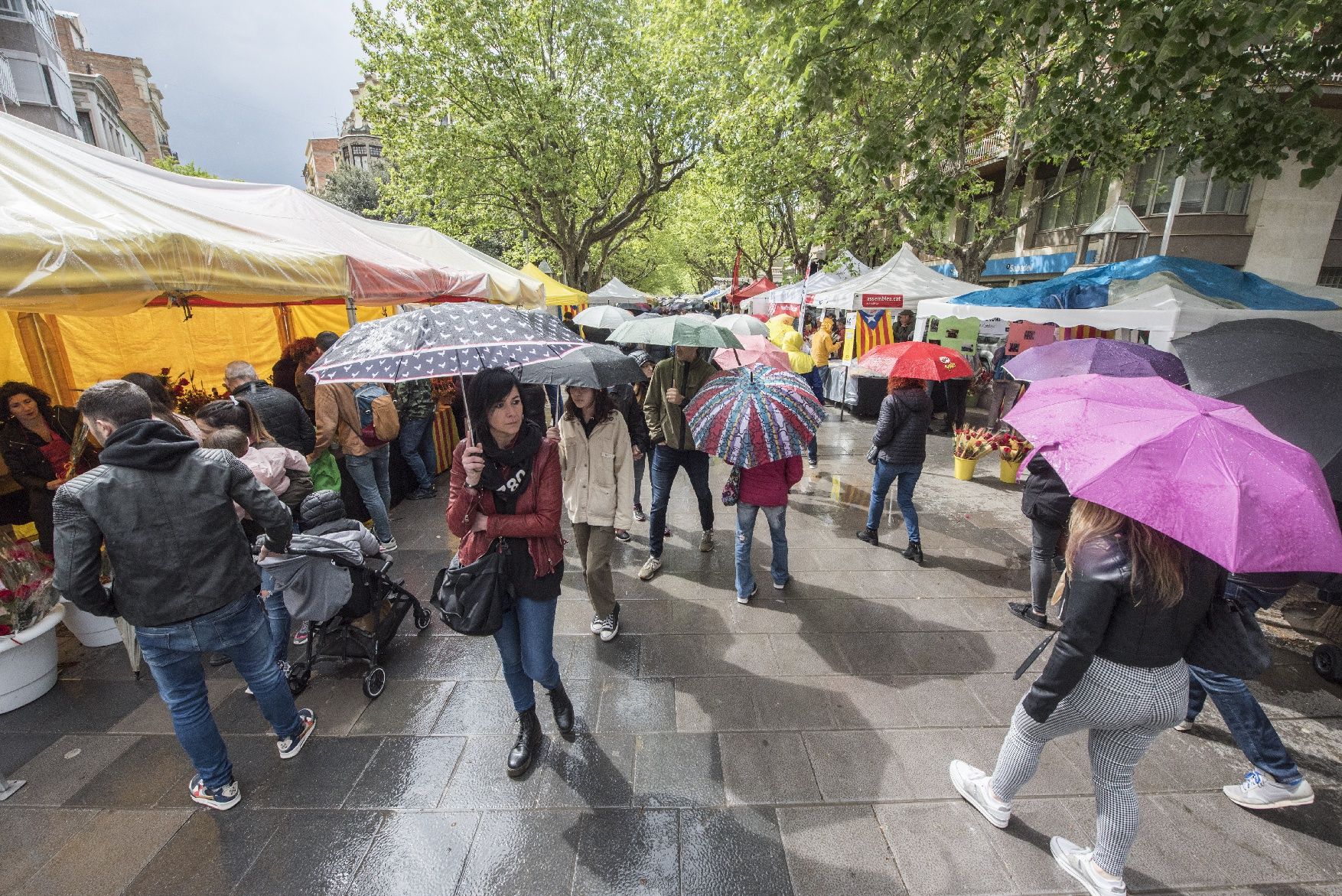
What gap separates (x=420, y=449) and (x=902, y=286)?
27.8 ft

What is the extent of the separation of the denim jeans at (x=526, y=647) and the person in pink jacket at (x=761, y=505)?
1818mm

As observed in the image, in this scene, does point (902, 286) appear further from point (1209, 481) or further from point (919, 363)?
point (1209, 481)

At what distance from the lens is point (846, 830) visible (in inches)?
101

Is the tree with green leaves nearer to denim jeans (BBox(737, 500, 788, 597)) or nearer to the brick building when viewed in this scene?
denim jeans (BBox(737, 500, 788, 597))

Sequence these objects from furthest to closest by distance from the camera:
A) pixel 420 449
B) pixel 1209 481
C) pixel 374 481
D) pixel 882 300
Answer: pixel 882 300 < pixel 420 449 < pixel 374 481 < pixel 1209 481

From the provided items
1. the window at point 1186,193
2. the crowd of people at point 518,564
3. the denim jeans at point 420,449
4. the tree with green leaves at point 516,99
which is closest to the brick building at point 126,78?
the tree with green leaves at point 516,99

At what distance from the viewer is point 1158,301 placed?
577 centimetres

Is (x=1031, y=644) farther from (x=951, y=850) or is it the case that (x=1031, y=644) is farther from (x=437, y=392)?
(x=437, y=392)

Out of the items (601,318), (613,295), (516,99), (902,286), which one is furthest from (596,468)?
(613,295)

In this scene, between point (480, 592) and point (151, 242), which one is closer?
point (480, 592)

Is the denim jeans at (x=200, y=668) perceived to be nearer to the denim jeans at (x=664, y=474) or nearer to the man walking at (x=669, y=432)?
the man walking at (x=669, y=432)

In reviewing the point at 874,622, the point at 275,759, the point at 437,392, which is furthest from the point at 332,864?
the point at 437,392

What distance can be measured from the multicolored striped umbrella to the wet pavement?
1.36m

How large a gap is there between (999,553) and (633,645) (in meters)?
3.81
